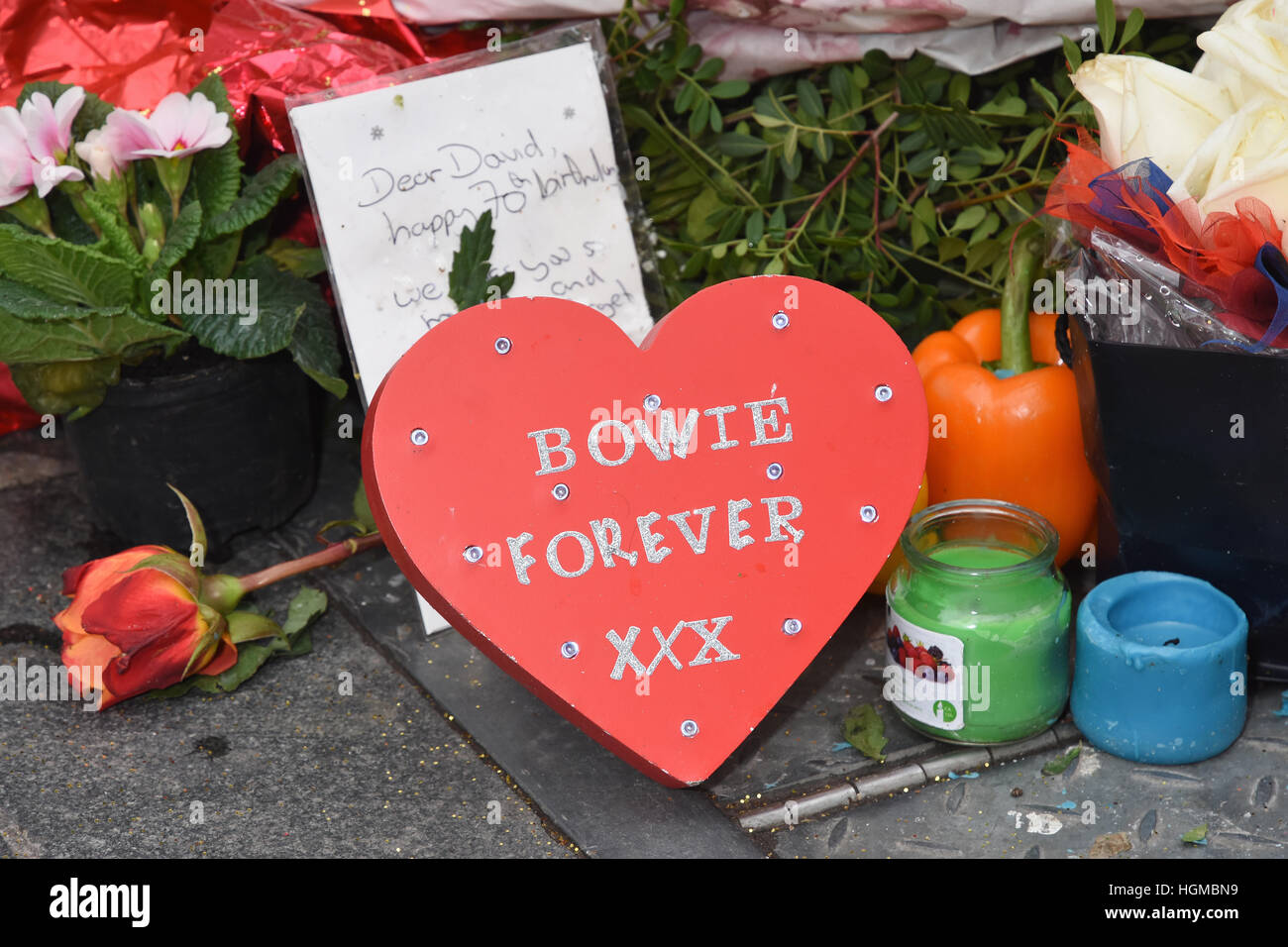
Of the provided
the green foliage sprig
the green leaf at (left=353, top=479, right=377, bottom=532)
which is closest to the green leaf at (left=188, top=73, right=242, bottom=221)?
the green leaf at (left=353, top=479, right=377, bottom=532)

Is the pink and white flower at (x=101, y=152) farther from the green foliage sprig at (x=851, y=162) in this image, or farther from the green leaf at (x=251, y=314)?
the green foliage sprig at (x=851, y=162)

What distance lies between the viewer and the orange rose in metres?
1.33

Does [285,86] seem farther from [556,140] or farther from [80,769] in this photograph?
[80,769]

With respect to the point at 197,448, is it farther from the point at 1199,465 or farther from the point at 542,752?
the point at 1199,465

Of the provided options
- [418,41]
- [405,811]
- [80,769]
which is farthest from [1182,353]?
[80,769]

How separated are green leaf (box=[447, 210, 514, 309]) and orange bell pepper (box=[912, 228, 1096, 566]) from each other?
21.0 inches

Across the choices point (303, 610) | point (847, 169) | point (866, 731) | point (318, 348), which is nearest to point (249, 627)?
point (303, 610)

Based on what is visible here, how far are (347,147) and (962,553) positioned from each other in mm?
826

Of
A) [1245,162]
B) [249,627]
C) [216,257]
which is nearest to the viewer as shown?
[1245,162]

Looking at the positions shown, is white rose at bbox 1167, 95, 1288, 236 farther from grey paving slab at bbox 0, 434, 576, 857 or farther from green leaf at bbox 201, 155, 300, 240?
green leaf at bbox 201, 155, 300, 240

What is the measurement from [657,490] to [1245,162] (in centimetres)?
59

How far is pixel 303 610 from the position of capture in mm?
1542

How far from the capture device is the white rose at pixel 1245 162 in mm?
1112
